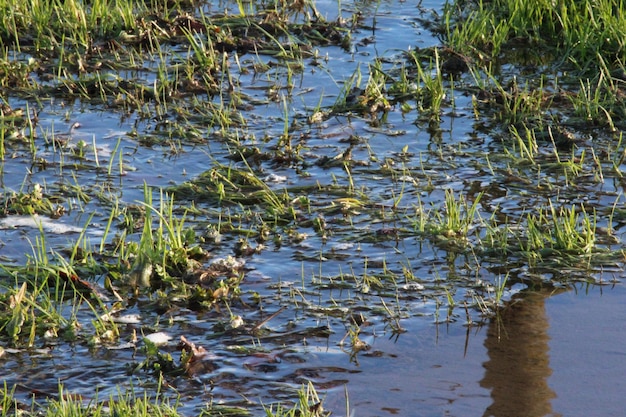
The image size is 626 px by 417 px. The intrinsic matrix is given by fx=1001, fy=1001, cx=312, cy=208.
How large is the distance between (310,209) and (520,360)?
163cm

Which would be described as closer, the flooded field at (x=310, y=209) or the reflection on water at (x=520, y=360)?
A: the reflection on water at (x=520, y=360)

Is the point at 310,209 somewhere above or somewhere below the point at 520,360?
above

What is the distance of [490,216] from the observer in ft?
16.9

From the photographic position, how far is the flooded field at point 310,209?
3.82 meters

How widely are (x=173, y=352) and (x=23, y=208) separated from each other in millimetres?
1551

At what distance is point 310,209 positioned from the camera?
5207mm

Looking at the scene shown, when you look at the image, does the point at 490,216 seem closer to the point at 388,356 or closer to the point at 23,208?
the point at 388,356

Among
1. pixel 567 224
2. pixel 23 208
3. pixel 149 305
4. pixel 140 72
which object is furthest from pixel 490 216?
pixel 140 72

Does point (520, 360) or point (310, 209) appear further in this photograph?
point (310, 209)

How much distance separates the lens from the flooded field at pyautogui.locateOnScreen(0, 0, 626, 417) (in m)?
3.82

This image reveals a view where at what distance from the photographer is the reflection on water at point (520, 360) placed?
365 centimetres

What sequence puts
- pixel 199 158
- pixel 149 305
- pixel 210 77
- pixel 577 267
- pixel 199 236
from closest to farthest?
pixel 149 305 < pixel 577 267 < pixel 199 236 < pixel 199 158 < pixel 210 77

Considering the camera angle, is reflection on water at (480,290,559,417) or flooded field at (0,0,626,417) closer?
reflection on water at (480,290,559,417)

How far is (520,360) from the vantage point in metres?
3.93
